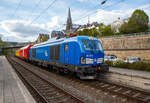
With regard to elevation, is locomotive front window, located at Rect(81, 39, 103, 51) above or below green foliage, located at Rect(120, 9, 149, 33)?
below

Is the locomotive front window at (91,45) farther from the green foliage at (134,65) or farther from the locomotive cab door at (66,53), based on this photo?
the green foliage at (134,65)

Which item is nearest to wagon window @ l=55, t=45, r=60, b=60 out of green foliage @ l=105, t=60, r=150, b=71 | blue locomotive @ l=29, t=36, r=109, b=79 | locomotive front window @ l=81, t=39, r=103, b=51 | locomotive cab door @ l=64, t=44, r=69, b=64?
blue locomotive @ l=29, t=36, r=109, b=79

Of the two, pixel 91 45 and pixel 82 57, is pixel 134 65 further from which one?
pixel 82 57

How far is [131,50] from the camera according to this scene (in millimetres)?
36156

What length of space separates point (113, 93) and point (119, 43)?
3613 centimetres

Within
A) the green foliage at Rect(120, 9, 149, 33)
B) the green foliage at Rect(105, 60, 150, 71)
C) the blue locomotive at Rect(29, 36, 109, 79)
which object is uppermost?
the green foliage at Rect(120, 9, 149, 33)

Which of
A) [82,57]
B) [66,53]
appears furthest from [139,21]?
[82,57]

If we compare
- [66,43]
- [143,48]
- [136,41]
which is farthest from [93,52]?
[136,41]

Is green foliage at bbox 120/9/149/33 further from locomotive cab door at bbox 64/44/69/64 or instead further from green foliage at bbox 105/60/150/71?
locomotive cab door at bbox 64/44/69/64

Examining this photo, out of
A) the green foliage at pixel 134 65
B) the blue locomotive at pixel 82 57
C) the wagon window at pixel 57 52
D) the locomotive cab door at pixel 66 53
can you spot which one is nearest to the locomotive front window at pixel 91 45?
the blue locomotive at pixel 82 57

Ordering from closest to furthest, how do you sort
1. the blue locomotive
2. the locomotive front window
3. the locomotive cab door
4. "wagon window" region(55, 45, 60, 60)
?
the blue locomotive < the locomotive front window < the locomotive cab door < "wagon window" region(55, 45, 60, 60)

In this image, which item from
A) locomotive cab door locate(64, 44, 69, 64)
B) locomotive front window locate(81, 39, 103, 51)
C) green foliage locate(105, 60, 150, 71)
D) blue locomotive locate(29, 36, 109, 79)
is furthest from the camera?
green foliage locate(105, 60, 150, 71)

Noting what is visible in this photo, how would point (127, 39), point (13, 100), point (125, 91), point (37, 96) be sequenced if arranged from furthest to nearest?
point (127, 39) < point (125, 91) < point (37, 96) < point (13, 100)

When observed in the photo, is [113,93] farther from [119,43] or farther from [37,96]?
[119,43]
